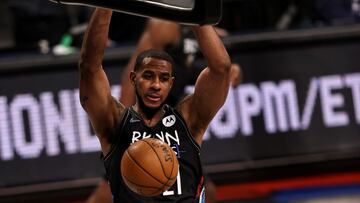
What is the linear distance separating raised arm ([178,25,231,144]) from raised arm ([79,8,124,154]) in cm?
37

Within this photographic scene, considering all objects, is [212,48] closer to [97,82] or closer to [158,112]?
[158,112]

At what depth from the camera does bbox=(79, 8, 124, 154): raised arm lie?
16.4ft

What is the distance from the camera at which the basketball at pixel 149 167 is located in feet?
16.1

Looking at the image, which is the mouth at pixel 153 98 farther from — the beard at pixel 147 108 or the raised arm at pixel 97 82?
the raised arm at pixel 97 82

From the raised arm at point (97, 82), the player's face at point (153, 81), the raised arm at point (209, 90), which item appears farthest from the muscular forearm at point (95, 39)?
the raised arm at point (209, 90)

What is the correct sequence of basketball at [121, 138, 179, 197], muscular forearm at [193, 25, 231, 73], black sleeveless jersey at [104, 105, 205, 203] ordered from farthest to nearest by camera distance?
black sleeveless jersey at [104, 105, 205, 203]
muscular forearm at [193, 25, 231, 73]
basketball at [121, 138, 179, 197]

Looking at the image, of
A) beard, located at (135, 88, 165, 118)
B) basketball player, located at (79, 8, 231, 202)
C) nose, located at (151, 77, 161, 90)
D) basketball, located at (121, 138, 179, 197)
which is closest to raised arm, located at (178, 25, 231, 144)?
basketball player, located at (79, 8, 231, 202)

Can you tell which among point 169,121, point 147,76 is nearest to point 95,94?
point 147,76

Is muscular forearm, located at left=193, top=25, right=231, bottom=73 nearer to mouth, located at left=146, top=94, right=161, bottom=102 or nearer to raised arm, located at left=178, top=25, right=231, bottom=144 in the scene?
raised arm, located at left=178, top=25, right=231, bottom=144

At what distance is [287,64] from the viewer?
28.2ft

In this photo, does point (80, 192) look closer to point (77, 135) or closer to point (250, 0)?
point (77, 135)

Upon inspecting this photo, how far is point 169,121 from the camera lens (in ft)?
17.4

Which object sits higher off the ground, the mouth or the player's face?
the player's face

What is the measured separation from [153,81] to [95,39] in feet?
1.21
